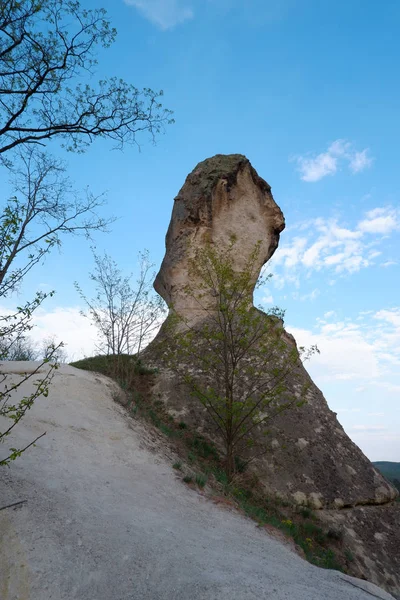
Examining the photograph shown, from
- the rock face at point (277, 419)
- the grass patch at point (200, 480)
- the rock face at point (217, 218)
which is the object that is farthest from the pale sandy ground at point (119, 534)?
the rock face at point (217, 218)

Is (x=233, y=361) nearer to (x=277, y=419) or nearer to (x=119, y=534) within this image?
(x=277, y=419)

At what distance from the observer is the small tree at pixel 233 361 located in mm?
8844

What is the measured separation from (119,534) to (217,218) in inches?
474

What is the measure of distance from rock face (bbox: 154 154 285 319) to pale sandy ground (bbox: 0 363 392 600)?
7.63 metres

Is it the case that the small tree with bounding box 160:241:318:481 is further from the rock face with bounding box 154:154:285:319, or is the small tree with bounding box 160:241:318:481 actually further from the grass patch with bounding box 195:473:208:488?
the rock face with bounding box 154:154:285:319

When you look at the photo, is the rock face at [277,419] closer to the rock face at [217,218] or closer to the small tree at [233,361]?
the rock face at [217,218]

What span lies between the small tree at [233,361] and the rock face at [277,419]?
0.52 meters

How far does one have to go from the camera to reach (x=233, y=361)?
899 centimetres

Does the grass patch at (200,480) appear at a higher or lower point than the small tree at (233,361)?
lower

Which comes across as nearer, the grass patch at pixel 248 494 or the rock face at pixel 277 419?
the grass patch at pixel 248 494

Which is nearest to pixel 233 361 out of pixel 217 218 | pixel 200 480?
pixel 200 480

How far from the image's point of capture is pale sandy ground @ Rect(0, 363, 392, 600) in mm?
3680

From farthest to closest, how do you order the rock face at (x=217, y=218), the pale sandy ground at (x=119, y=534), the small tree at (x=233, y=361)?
the rock face at (x=217, y=218), the small tree at (x=233, y=361), the pale sandy ground at (x=119, y=534)

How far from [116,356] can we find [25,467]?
8.30m
